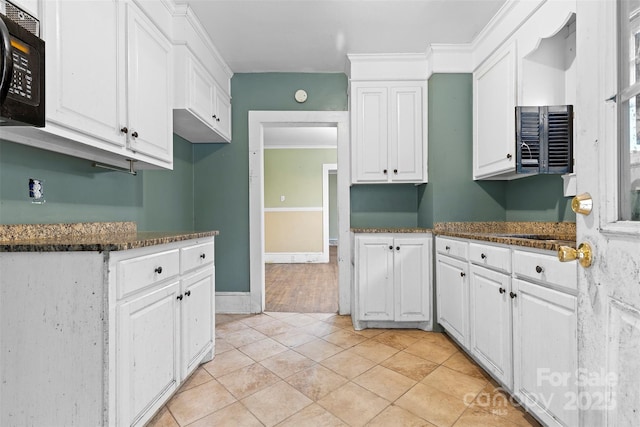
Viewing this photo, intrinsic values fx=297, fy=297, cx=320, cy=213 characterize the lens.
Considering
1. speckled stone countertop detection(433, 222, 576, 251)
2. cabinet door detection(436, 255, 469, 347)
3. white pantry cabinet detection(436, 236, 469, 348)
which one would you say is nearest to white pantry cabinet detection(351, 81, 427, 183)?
speckled stone countertop detection(433, 222, 576, 251)

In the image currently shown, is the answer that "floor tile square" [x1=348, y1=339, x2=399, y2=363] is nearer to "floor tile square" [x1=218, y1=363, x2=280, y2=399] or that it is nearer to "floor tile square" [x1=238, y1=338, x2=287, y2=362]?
"floor tile square" [x1=238, y1=338, x2=287, y2=362]

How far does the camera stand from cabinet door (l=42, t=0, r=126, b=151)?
45.0 inches

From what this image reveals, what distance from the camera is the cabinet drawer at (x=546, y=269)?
1.14 m

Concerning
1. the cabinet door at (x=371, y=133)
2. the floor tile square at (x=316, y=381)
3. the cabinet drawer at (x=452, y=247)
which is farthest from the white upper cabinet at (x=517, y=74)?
the floor tile square at (x=316, y=381)

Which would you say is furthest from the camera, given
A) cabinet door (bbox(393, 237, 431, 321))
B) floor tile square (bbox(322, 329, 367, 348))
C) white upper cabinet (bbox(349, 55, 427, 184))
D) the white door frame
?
the white door frame

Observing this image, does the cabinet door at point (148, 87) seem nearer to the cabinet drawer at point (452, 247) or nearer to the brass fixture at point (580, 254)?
the brass fixture at point (580, 254)

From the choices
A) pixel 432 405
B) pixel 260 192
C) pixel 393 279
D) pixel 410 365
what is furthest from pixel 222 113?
pixel 432 405

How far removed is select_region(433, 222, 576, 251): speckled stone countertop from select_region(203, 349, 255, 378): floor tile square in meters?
1.72

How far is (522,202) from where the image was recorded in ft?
7.93

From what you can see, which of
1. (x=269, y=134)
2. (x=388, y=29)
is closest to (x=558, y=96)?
(x=388, y=29)

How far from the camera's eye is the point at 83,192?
1682 mm

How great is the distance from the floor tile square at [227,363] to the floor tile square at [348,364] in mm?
542

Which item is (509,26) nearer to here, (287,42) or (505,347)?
(287,42)

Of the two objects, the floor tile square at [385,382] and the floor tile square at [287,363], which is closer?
the floor tile square at [385,382]
